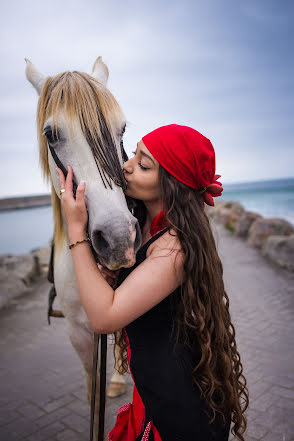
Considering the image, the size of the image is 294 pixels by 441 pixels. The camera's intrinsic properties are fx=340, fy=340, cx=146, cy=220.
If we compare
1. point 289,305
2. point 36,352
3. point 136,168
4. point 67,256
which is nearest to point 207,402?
point 136,168

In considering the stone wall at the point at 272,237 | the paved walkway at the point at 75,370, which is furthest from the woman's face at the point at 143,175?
the stone wall at the point at 272,237

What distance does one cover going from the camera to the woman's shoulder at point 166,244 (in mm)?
1344

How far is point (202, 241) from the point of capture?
142cm

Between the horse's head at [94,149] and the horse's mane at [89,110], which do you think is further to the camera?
the horse's mane at [89,110]

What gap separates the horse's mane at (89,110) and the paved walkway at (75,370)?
7.67 feet

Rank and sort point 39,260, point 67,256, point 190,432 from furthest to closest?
1. point 39,260
2. point 67,256
3. point 190,432

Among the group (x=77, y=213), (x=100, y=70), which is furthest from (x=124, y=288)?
(x=100, y=70)

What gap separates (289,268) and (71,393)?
505 cm

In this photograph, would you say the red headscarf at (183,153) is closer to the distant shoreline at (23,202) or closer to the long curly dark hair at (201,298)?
the long curly dark hair at (201,298)

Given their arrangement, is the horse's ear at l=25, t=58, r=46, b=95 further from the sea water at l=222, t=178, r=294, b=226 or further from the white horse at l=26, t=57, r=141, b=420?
the sea water at l=222, t=178, r=294, b=226

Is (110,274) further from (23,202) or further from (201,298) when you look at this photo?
(23,202)

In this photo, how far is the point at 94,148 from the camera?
1477 millimetres

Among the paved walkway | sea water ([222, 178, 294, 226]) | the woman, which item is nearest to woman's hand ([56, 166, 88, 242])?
the woman

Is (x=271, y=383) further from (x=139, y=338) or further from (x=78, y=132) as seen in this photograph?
(x=78, y=132)
